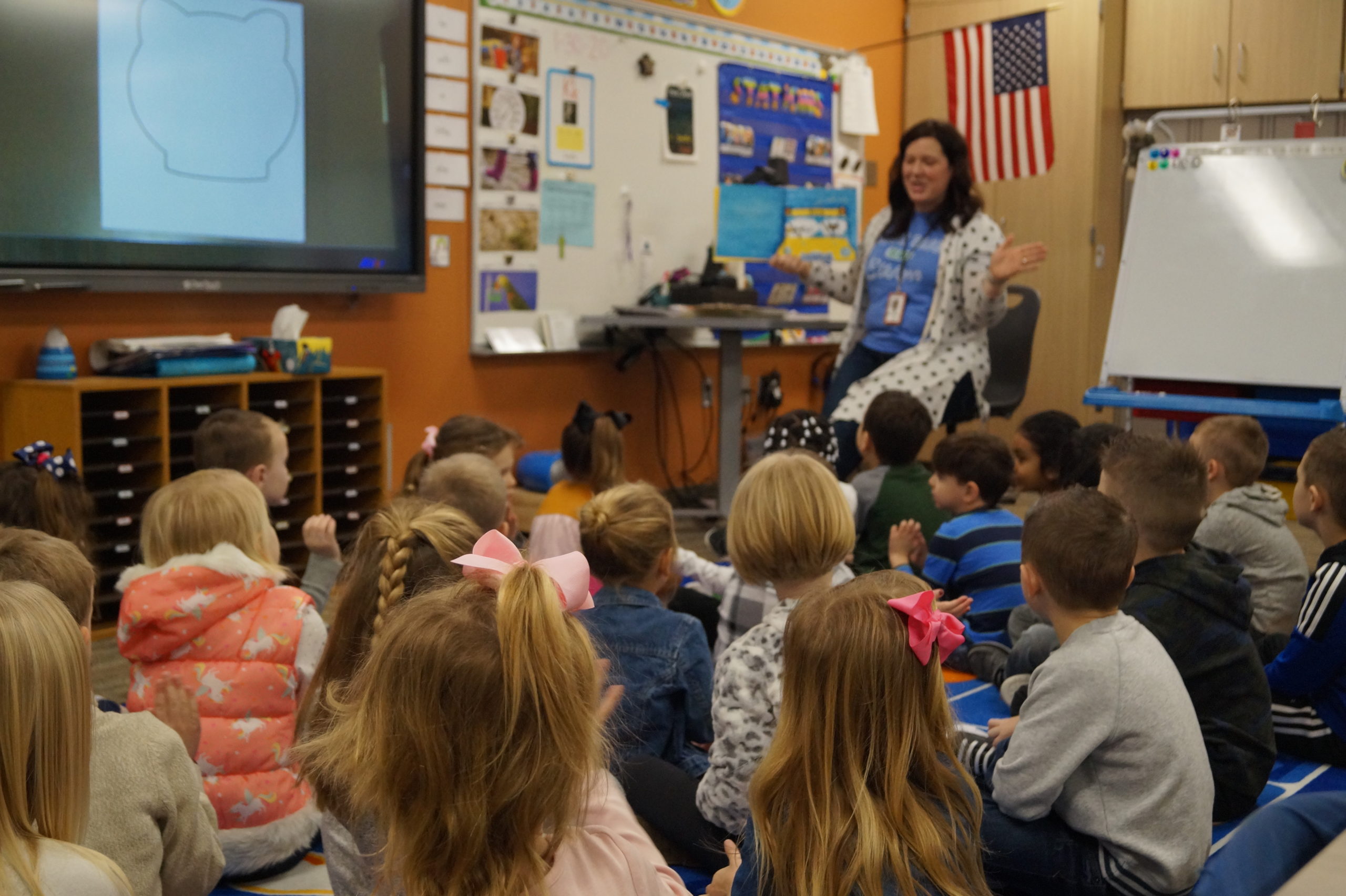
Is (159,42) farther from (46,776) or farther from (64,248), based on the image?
(46,776)

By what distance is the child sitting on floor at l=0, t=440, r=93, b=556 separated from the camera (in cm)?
252

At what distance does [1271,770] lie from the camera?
2.40 m

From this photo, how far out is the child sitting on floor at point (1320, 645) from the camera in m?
2.35

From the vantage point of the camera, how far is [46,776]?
46.3 inches

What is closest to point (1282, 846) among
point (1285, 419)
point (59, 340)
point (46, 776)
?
point (46, 776)

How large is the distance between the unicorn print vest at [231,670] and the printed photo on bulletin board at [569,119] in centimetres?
352

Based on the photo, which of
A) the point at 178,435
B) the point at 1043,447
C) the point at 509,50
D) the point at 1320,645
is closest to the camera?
the point at 1320,645

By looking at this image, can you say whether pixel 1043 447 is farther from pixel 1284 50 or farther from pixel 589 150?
pixel 1284 50

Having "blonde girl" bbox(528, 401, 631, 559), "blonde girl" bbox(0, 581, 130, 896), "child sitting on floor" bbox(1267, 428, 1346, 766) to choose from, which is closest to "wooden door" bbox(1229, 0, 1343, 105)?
Answer: "child sitting on floor" bbox(1267, 428, 1346, 766)

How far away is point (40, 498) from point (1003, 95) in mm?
4804

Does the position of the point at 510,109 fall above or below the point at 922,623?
above

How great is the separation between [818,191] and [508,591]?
4.99 m

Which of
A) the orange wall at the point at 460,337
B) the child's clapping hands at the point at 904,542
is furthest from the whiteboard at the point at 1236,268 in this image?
the orange wall at the point at 460,337

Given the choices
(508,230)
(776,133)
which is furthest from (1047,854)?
(776,133)
